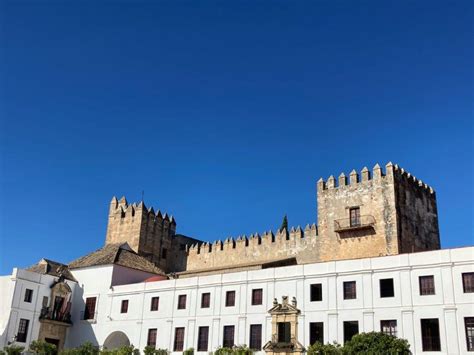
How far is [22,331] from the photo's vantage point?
44.4m

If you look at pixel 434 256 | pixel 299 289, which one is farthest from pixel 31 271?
pixel 434 256

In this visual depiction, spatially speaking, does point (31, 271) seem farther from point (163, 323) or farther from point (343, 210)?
point (343, 210)

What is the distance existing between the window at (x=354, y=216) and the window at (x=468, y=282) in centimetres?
1363

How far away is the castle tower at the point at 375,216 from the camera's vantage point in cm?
4312

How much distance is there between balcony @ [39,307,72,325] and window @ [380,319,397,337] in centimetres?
2785

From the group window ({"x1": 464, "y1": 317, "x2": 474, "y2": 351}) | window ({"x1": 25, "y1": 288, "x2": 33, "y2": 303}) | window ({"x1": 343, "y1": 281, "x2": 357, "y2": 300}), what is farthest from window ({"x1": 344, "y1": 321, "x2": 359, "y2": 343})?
window ({"x1": 25, "y1": 288, "x2": 33, "y2": 303})

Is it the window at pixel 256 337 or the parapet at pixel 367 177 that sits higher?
the parapet at pixel 367 177

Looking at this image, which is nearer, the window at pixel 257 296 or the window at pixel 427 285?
the window at pixel 427 285

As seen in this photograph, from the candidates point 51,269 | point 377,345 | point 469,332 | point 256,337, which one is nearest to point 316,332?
point 256,337

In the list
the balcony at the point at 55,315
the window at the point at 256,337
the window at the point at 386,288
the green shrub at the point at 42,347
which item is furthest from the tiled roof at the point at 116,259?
the window at the point at 386,288

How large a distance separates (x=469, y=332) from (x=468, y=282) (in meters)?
2.84

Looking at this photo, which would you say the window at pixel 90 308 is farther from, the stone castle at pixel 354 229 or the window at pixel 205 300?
the window at pixel 205 300

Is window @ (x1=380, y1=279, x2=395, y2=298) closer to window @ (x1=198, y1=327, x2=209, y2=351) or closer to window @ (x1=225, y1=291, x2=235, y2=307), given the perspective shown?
window @ (x1=225, y1=291, x2=235, y2=307)

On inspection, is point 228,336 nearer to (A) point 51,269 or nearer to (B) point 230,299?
(B) point 230,299
